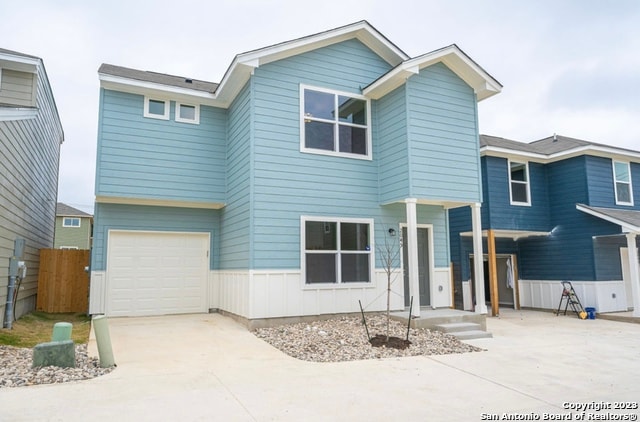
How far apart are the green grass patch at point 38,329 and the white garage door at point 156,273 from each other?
1008 millimetres

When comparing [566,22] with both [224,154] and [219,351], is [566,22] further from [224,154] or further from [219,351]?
[219,351]

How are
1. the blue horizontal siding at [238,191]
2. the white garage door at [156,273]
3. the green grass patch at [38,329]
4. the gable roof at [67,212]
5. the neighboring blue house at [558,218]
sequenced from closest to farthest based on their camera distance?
the green grass patch at [38,329] → the blue horizontal siding at [238,191] → the white garage door at [156,273] → the neighboring blue house at [558,218] → the gable roof at [67,212]

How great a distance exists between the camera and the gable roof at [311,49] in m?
9.00

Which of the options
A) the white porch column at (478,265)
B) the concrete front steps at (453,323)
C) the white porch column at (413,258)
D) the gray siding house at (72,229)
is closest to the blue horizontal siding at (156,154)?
the white porch column at (413,258)

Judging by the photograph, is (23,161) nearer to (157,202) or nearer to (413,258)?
(157,202)

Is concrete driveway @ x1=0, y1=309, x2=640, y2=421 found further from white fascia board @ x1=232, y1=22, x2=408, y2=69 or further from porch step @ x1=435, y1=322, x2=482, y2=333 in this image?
white fascia board @ x1=232, y1=22, x2=408, y2=69

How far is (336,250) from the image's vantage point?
931cm

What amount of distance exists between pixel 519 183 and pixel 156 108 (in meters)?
10.7

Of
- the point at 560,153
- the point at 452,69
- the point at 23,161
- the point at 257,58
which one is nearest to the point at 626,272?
the point at 560,153

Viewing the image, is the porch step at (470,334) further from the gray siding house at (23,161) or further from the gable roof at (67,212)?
the gable roof at (67,212)

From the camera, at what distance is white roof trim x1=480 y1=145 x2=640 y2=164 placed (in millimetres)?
12798

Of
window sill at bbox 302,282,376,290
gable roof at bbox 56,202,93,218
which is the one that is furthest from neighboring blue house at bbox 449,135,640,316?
gable roof at bbox 56,202,93,218

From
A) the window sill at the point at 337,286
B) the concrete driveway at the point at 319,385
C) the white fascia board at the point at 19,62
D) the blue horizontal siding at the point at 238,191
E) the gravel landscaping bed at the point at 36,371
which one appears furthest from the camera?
the window sill at the point at 337,286

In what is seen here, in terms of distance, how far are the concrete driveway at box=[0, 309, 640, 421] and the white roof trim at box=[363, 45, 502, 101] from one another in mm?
5575
